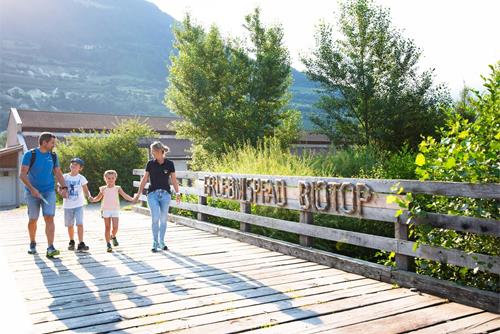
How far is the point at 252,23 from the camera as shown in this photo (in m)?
32.2

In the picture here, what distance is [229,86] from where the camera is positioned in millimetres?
31234

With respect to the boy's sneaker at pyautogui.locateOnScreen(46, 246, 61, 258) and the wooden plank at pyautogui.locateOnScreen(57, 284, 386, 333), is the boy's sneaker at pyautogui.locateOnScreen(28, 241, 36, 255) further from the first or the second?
the wooden plank at pyautogui.locateOnScreen(57, 284, 386, 333)

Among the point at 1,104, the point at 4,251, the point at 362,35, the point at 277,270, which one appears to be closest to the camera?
the point at 277,270

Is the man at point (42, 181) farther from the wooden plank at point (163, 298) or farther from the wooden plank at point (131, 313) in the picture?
the wooden plank at point (131, 313)

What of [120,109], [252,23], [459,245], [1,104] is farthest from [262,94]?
[120,109]

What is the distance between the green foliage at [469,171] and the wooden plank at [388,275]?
0.69 feet

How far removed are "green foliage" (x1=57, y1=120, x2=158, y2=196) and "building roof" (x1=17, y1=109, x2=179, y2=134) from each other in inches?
496

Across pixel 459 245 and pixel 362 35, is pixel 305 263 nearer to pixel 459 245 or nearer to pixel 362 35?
pixel 459 245

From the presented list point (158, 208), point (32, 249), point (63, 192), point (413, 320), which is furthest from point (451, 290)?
point (32, 249)

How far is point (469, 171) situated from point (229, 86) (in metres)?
27.1

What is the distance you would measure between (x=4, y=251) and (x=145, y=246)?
7.18ft

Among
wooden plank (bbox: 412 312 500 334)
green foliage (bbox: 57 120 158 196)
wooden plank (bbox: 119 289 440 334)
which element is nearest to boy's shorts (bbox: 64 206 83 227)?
wooden plank (bbox: 119 289 440 334)

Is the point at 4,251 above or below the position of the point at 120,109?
below

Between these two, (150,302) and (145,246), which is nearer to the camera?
(150,302)
